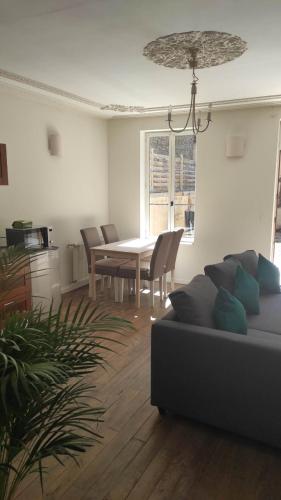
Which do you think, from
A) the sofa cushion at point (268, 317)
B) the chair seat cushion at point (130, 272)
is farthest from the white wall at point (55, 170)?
the sofa cushion at point (268, 317)

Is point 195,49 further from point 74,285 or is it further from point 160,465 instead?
point 74,285

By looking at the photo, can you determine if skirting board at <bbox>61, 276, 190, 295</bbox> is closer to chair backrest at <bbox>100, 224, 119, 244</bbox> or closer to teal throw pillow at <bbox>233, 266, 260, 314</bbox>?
chair backrest at <bbox>100, 224, 119, 244</bbox>

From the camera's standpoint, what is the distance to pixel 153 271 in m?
4.35

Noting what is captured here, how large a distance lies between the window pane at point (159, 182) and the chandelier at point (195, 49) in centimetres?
244

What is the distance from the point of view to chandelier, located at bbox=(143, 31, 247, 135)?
2.53 meters

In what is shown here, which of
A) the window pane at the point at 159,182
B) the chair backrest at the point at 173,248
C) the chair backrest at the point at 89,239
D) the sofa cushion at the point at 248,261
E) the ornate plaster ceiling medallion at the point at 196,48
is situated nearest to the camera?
the ornate plaster ceiling medallion at the point at 196,48

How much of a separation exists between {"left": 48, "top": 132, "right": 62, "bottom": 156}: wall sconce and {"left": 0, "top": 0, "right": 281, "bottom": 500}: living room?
0.02m

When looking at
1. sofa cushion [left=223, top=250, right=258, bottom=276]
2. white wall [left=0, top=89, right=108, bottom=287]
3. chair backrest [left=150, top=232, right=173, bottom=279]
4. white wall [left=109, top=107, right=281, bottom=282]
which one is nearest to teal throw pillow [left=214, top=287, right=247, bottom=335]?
sofa cushion [left=223, top=250, right=258, bottom=276]

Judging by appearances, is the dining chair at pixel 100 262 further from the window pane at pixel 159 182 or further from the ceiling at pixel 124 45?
the ceiling at pixel 124 45

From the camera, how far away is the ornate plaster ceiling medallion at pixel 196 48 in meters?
2.53

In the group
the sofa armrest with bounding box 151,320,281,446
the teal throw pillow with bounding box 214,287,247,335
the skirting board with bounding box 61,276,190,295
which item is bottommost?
the skirting board with bounding box 61,276,190,295

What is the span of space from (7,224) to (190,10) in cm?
284

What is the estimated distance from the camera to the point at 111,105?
4.68 metres

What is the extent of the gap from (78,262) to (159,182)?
1723 mm
